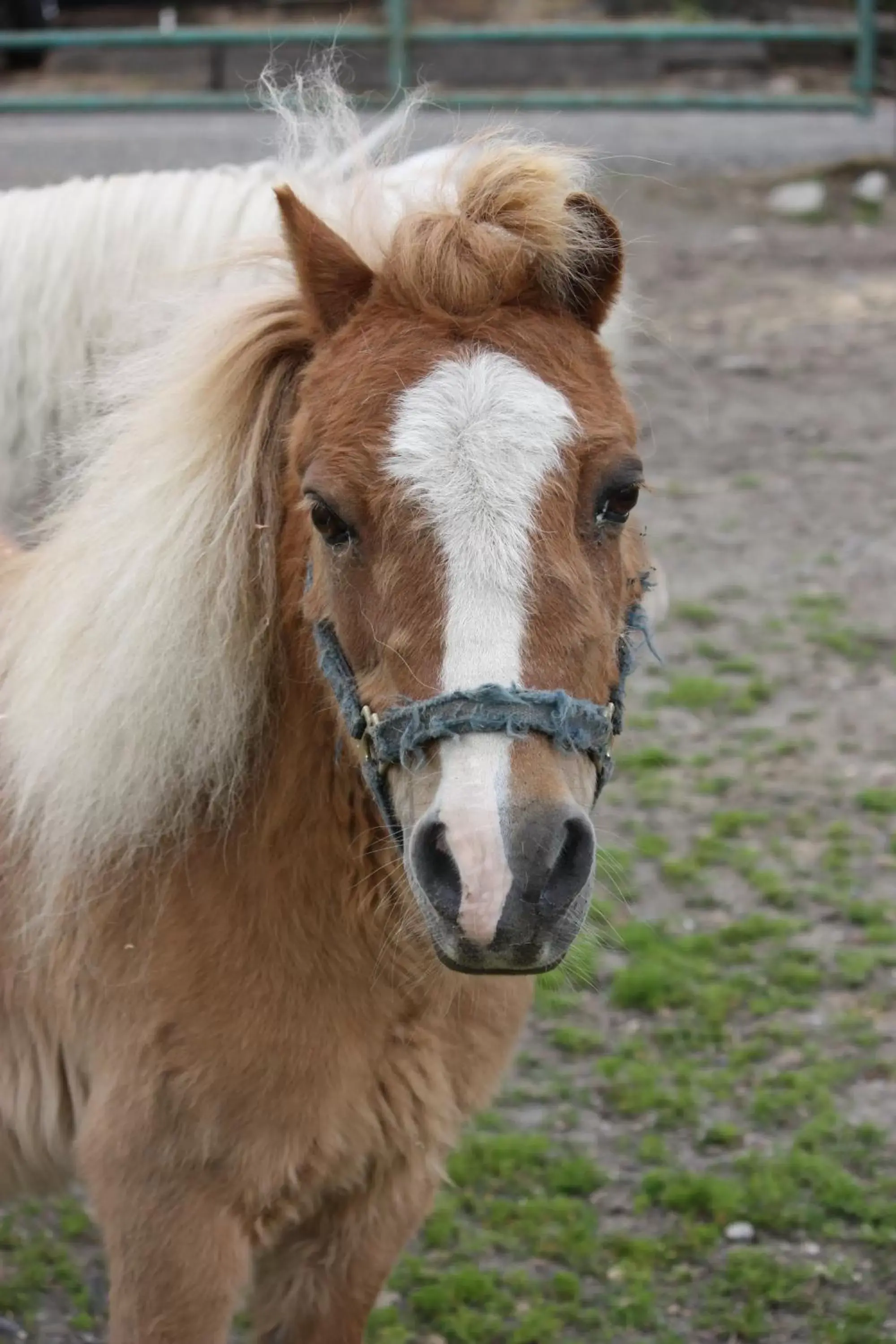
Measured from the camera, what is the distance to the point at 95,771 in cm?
231

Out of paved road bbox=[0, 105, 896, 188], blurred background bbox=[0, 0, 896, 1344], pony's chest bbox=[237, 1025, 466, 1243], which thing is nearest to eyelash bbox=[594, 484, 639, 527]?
blurred background bbox=[0, 0, 896, 1344]

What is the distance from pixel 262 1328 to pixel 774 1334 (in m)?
1.07

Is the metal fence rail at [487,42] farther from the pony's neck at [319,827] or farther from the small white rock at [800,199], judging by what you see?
the pony's neck at [319,827]

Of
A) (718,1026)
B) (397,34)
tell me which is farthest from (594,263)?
(397,34)

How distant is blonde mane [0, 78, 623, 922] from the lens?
224 centimetres

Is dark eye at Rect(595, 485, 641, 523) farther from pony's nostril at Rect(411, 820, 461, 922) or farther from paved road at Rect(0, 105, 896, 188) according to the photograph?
paved road at Rect(0, 105, 896, 188)

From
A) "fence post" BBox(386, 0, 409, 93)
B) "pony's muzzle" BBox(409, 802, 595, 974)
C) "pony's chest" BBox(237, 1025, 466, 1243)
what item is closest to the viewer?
"pony's muzzle" BBox(409, 802, 595, 974)

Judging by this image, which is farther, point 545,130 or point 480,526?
point 545,130

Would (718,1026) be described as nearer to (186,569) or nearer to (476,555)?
(186,569)

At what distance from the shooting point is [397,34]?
10281 mm

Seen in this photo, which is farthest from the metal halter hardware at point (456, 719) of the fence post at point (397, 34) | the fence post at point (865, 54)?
the fence post at point (865, 54)

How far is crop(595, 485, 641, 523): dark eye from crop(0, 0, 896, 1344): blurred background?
2.19ft

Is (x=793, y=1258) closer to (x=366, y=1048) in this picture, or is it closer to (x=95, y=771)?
(x=366, y=1048)

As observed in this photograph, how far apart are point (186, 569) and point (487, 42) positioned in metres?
9.36
